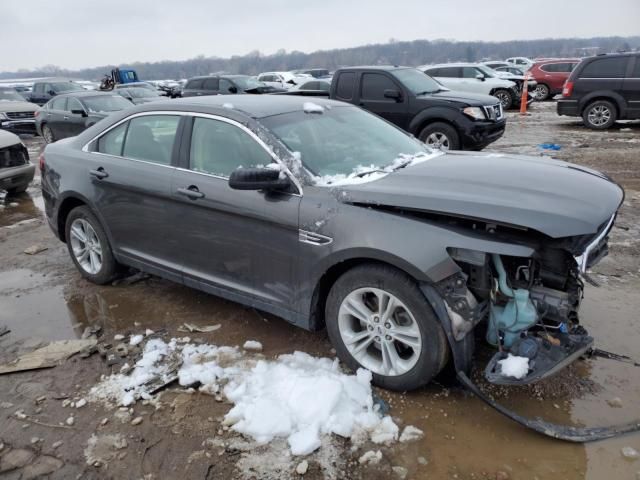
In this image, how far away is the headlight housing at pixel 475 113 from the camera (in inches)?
356

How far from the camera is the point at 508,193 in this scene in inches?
114

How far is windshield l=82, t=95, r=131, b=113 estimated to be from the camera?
12.9 meters

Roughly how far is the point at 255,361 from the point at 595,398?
2134mm

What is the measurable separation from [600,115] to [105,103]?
1278 cm

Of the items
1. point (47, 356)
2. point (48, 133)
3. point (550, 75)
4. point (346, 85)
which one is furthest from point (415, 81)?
point (550, 75)

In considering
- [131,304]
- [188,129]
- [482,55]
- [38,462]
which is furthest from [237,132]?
[482,55]

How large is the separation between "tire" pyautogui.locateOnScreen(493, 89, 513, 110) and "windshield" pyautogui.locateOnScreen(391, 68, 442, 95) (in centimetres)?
903

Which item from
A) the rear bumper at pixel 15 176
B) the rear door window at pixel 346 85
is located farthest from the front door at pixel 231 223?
the rear door window at pixel 346 85

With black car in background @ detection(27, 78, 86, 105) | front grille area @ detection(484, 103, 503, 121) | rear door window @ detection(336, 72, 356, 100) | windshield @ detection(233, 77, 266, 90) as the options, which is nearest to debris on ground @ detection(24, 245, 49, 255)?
rear door window @ detection(336, 72, 356, 100)

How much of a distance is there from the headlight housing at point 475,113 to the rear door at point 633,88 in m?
5.73

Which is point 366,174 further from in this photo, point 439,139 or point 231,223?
point 439,139

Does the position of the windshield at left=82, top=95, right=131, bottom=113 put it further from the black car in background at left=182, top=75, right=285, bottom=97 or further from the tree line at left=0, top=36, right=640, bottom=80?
the tree line at left=0, top=36, right=640, bottom=80

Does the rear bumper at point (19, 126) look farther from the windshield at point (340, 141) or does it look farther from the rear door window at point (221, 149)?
the windshield at point (340, 141)

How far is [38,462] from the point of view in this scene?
2744 millimetres
